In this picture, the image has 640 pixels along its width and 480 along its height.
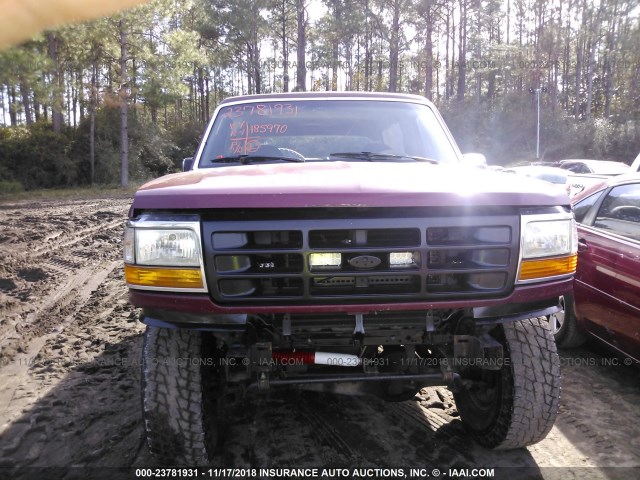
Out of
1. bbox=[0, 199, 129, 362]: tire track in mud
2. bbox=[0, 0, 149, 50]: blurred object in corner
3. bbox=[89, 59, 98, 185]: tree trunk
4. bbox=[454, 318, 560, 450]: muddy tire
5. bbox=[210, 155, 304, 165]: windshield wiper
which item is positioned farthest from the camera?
bbox=[89, 59, 98, 185]: tree trunk

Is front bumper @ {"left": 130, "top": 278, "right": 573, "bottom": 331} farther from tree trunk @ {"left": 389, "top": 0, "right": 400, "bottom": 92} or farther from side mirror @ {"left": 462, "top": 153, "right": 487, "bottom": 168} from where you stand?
tree trunk @ {"left": 389, "top": 0, "right": 400, "bottom": 92}

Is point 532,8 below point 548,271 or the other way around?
the other way around

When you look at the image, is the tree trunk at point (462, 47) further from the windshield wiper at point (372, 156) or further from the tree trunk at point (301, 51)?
the windshield wiper at point (372, 156)

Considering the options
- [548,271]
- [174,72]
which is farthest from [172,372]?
[174,72]

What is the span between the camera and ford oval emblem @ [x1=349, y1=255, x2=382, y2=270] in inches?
80.5

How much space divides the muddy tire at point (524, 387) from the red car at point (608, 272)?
3.60 feet

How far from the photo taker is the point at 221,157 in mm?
3133

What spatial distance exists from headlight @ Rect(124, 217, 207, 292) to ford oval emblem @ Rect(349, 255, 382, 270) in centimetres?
63

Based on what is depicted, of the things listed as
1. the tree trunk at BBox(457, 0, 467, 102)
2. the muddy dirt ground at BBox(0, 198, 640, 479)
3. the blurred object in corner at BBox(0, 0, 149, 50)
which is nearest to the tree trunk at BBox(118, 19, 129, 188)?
the muddy dirt ground at BBox(0, 198, 640, 479)

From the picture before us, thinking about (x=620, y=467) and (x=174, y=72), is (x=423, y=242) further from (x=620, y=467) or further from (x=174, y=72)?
(x=174, y=72)

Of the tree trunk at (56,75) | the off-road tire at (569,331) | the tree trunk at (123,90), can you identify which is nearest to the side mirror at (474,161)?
the off-road tire at (569,331)

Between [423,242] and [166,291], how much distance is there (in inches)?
43.3

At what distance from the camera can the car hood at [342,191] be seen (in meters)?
2.03

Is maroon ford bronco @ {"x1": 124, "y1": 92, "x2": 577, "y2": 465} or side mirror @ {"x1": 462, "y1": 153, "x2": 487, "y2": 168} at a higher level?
side mirror @ {"x1": 462, "y1": 153, "x2": 487, "y2": 168}
